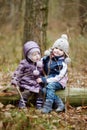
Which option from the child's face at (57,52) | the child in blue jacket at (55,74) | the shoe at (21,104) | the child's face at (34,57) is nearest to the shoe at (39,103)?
the child in blue jacket at (55,74)

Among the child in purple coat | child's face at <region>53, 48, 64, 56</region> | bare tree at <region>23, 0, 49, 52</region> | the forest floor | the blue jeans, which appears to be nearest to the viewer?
the forest floor

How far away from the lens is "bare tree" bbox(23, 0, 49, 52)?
1187cm

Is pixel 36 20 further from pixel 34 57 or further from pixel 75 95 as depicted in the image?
pixel 75 95

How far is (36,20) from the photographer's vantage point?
12.0 meters

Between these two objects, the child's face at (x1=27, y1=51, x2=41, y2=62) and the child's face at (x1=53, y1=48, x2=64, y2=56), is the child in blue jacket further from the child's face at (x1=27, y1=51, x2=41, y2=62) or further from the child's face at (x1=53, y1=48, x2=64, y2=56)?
the child's face at (x1=27, y1=51, x2=41, y2=62)

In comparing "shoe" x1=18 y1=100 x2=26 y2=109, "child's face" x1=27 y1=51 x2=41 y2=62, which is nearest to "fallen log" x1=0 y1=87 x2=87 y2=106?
"shoe" x1=18 y1=100 x2=26 y2=109

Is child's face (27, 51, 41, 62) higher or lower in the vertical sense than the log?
higher

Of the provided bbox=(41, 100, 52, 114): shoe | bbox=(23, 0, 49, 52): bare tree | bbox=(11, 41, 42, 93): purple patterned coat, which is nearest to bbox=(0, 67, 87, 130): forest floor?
bbox=(41, 100, 52, 114): shoe

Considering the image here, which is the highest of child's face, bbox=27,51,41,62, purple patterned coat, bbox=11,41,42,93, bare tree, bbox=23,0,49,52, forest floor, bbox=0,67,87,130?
bare tree, bbox=23,0,49,52

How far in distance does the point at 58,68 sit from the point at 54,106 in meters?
0.63

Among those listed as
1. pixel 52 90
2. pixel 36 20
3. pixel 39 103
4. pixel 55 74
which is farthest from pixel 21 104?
pixel 36 20

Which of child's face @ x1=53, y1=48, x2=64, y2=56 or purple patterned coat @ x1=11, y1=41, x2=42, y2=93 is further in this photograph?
child's face @ x1=53, y1=48, x2=64, y2=56

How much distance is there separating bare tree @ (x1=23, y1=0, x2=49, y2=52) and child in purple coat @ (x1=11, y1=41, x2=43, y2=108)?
305 centimetres

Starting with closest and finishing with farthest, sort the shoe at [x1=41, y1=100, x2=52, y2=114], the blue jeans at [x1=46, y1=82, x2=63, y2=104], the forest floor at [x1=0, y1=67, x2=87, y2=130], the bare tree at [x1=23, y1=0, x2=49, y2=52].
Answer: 1. the forest floor at [x1=0, y1=67, x2=87, y2=130]
2. the shoe at [x1=41, y1=100, x2=52, y2=114]
3. the blue jeans at [x1=46, y1=82, x2=63, y2=104]
4. the bare tree at [x1=23, y1=0, x2=49, y2=52]
